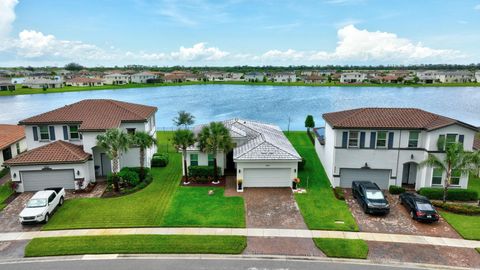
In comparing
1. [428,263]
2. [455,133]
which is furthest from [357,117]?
[428,263]

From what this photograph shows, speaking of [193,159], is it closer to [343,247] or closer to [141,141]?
[141,141]

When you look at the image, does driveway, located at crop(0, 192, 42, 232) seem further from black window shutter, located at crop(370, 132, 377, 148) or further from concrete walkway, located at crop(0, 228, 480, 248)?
black window shutter, located at crop(370, 132, 377, 148)

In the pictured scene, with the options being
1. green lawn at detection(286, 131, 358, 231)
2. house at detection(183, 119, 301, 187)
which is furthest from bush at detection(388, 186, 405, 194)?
house at detection(183, 119, 301, 187)

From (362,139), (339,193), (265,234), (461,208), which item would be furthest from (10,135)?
Answer: (461,208)

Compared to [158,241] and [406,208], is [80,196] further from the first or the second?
[406,208]

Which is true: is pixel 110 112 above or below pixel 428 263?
above

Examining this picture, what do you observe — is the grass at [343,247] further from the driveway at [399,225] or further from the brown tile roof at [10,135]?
the brown tile roof at [10,135]
